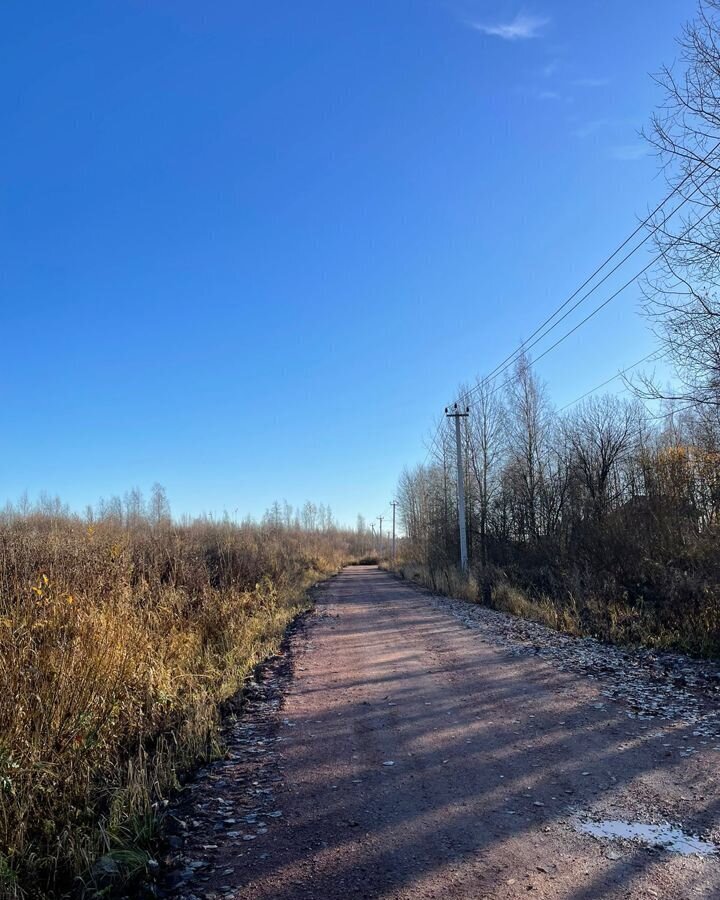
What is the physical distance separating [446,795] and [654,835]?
49.7 inches

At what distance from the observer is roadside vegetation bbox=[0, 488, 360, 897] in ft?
10.6

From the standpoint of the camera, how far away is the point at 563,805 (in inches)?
141

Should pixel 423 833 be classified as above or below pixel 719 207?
below

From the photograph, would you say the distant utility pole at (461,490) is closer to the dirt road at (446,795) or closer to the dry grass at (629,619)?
the dry grass at (629,619)

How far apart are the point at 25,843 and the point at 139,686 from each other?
2.45 meters

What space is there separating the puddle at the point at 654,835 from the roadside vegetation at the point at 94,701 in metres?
2.62

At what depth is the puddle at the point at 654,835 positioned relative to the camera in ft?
10.0

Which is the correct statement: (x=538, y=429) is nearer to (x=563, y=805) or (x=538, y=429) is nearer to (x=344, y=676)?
(x=344, y=676)

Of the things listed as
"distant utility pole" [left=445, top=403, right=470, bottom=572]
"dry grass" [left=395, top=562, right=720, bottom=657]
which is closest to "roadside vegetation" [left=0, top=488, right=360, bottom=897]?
"dry grass" [left=395, top=562, right=720, bottom=657]

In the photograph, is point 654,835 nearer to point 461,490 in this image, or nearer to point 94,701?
point 94,701

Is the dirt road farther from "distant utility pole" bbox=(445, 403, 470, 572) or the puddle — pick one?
"distant utility pole" bbox=(445, 403, 470, 572)

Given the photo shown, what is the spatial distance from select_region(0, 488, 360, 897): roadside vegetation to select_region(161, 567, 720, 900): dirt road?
391 mm

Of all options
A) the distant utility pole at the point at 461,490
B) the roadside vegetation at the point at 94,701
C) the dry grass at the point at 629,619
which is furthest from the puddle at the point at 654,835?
the distant utility pole at the point at 461,490

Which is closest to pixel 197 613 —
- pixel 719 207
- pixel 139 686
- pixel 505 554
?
pixel 139 686
